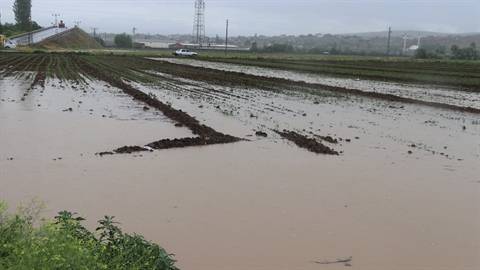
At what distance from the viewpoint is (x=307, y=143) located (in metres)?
11.1

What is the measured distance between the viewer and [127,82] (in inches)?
980

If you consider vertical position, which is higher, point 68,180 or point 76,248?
point 76,248

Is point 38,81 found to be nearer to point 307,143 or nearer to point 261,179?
point 307,143

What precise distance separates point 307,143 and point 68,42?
93053 mm

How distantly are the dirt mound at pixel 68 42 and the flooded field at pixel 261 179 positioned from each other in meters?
71.2

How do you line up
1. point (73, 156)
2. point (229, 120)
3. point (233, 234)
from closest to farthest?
point (233, 234), point (73, 156), point (229, 120)

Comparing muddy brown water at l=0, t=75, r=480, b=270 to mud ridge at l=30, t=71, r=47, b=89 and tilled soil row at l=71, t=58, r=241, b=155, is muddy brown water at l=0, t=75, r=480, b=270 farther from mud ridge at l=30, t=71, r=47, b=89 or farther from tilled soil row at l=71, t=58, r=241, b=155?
mud ridge at l=30, t=71, r=47, b=89

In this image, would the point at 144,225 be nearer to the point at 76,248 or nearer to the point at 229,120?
the point at 76,248

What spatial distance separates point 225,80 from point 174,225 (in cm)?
2153

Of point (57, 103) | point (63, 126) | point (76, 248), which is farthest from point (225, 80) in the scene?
point (76, 248)

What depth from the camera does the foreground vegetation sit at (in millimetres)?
3324

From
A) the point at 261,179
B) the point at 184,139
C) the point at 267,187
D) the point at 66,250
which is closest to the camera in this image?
the point at 66,250

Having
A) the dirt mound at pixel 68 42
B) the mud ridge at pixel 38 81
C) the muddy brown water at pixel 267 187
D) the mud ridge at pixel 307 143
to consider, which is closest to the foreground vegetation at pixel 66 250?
the muddy brown water at pixel 267 187

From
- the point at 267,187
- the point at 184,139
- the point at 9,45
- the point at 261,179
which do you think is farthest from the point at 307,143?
the point at 9,45
